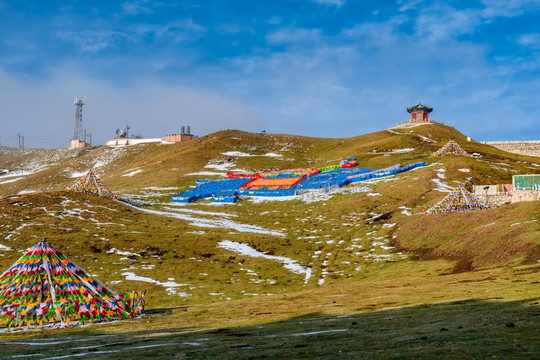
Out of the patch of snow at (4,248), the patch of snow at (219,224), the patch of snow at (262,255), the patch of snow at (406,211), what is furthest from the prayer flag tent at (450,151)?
the patch of snow at (4,248)

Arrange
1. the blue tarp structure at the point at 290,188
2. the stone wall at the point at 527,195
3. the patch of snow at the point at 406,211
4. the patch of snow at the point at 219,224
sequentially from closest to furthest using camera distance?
the stone wall at the point at 527,195 → the patch of snow at the point at 406,211 → the patch of snow at the point at 219,224 → the blue tarp structure at the point at 290,188

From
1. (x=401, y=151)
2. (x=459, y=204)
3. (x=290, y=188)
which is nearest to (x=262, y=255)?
(x=459, y=204)

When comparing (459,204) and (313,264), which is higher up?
(459,204)

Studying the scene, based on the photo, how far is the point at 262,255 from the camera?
271 feet

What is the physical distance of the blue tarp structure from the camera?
440ft

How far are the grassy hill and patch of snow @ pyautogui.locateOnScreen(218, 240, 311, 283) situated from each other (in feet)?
1.81

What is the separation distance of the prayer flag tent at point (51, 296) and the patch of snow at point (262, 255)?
29.9 metres

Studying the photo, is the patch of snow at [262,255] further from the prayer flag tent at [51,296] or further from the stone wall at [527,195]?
the stone wall at [527,195]

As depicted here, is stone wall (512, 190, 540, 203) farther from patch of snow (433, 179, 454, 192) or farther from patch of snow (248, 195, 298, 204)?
patch of snow (248, 195, 298, 204)

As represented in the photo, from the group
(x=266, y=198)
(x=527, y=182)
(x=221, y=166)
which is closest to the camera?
(x=527, y=182)

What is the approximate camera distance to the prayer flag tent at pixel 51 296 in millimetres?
43094

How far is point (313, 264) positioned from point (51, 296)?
41767 mm

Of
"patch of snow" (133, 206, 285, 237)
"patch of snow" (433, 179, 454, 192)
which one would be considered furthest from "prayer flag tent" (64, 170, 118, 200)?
"patch of snow" (433, 179, 454, 192)

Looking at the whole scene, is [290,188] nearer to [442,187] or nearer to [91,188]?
[442,187]
